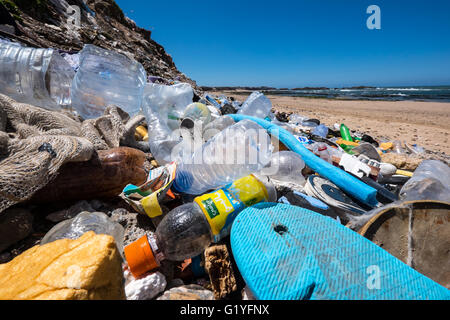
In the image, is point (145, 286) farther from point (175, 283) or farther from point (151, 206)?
point (151, 206)

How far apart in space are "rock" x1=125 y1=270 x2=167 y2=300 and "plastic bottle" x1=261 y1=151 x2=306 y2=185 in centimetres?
122

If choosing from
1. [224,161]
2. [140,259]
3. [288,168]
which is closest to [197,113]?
[224,161]

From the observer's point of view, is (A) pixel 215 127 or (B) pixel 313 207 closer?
(B) pixel 313 207

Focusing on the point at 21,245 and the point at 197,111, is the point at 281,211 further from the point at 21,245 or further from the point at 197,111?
the point at 197,111

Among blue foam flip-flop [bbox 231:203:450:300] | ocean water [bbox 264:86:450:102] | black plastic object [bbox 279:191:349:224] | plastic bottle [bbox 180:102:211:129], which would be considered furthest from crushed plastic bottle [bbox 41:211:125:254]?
ocean water [bbox 264:86:450:102]

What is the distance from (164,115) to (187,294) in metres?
2.58

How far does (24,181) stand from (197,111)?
208cm

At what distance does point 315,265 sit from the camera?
2.97 feet

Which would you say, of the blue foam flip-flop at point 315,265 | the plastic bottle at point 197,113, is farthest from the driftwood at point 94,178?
the plastic bottle at point 197,113

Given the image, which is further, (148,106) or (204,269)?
(148,106)

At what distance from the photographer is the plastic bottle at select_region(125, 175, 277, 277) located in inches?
41.1

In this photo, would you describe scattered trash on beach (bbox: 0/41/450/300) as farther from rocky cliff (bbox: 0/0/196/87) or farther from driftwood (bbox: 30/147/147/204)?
rocky cliff (bbox: 0/0/196/87)

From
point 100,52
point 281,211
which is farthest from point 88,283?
point 100,52
